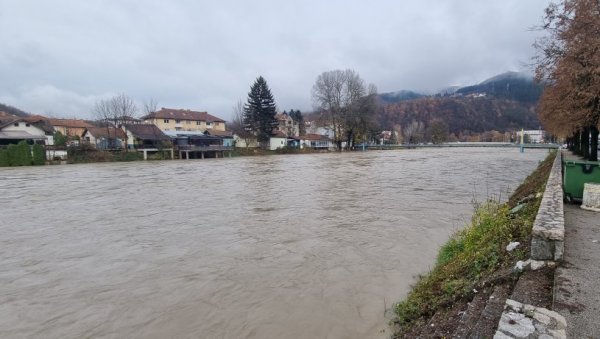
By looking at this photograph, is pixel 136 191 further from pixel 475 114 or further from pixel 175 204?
pixel 475 114

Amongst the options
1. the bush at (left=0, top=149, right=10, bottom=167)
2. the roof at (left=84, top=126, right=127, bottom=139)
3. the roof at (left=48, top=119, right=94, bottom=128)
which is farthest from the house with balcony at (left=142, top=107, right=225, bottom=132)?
the bush at (left=0, top=149, right=10, bottom=167)

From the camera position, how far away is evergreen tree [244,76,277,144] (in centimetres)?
7207

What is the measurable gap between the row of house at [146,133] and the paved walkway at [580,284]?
56.6m

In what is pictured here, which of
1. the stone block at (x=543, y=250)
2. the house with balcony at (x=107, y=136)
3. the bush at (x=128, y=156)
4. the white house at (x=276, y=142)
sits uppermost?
the house with balcony at (x=107, y=136)

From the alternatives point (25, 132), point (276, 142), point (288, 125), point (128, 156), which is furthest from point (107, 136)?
point (288, 125)

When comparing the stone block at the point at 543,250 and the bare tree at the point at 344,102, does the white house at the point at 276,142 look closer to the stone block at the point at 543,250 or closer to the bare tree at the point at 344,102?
the bare tree at the point at 344,102

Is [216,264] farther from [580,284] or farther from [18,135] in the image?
[18,135]

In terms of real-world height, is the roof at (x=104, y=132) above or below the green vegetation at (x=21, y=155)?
above

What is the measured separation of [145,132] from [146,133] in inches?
15.9

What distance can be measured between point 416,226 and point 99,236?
9.25 m

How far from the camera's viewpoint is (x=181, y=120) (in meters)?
78.6

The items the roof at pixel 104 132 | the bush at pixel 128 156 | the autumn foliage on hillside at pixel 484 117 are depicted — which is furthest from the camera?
the autumn foliage on hillside at pixel 484 117

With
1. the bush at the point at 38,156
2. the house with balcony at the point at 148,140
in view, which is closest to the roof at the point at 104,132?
the house with balcony at the point at 148,140

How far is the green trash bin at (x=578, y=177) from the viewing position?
8.40 meters
